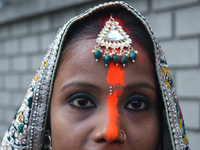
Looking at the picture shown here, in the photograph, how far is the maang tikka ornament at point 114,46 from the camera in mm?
1236

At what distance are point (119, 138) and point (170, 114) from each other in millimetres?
368

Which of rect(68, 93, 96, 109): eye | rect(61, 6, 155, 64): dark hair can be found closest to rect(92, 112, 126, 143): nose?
rect(68, 93, 96, 109): eye

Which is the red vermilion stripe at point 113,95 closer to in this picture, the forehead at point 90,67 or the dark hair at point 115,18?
the forehead at point 90,67

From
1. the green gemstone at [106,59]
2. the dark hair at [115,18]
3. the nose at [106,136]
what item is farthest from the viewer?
the dark hair at [115,18]

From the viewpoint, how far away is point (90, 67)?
1232 mm

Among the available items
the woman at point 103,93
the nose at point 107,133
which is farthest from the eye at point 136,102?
the nose at point 107,133

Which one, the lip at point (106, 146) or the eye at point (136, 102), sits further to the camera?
the eye at point (136, 102)

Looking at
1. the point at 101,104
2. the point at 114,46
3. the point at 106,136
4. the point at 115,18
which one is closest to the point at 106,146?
the point at 106,136

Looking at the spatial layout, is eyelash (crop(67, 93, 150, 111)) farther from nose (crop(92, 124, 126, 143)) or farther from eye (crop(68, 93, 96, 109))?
nose (crop(92, 124, 126, 143))

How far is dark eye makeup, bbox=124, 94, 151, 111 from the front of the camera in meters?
1.26

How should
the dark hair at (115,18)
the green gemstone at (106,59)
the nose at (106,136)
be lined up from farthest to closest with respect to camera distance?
the dark hair at (115,18) < the green gemstone at (106,59) < the nose at (106,136)

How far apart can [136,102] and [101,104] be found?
0.59 ft

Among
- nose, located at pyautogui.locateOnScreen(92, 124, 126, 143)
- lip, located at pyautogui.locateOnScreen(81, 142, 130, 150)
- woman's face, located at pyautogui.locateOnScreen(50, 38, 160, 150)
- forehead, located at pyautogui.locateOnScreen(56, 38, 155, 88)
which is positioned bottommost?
lip, located at pyautogui.locateOnScreen(81, 142, 130, 150)

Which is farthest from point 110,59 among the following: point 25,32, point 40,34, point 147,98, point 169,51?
point 25,32
